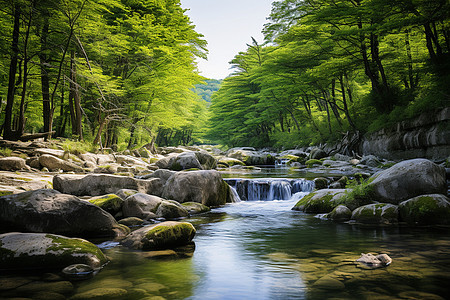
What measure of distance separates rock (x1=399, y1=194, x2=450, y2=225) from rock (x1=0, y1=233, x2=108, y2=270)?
5.62 metres

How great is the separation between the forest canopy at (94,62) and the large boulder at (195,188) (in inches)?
199

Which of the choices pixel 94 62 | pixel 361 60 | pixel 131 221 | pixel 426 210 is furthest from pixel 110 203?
pixel 361 60

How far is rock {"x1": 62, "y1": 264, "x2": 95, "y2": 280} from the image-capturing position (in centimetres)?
344

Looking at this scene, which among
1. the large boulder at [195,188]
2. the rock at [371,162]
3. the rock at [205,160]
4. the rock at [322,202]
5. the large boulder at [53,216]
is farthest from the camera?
the rock at [205,160]

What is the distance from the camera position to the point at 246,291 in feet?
10.5

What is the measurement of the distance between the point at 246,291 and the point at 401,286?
154 cm

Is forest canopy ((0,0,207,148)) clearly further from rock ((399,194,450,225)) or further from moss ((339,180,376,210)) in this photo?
rock ((399,194,450,225))

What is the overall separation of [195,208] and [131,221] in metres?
2.08

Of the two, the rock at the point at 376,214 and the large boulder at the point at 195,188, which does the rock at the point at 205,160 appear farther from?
the rock at the point at 376,214

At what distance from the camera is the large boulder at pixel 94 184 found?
8.20m

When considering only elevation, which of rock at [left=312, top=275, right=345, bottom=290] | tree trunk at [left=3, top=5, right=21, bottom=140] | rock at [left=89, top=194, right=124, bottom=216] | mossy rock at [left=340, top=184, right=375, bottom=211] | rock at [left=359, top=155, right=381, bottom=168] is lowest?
rock at [left=312, top=275, right=345, bottom=290]

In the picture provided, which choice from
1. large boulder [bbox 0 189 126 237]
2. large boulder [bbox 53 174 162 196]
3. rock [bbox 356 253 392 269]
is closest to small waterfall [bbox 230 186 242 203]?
large boulder [bbox 53 174 162 196]

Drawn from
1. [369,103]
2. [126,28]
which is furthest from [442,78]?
[126,28]

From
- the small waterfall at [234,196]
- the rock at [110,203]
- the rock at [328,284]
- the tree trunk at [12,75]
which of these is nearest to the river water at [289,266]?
the rock at [328,284]
